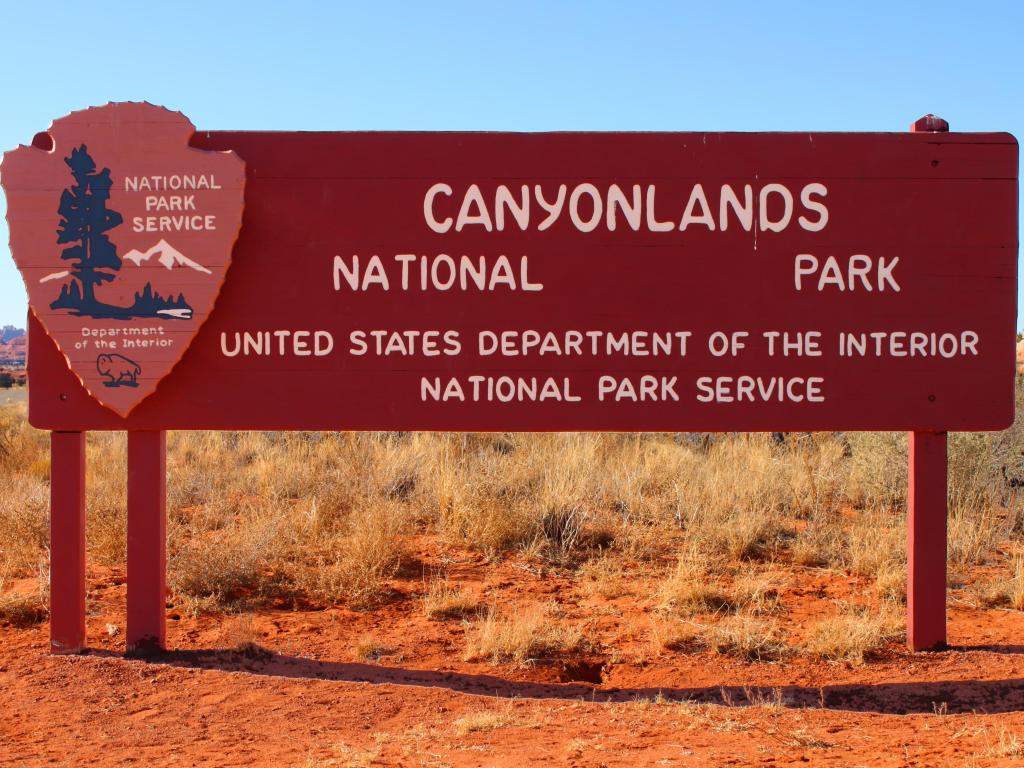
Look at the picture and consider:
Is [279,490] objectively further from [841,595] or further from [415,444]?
[841,595]

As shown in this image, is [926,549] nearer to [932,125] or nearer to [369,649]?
[932,125]

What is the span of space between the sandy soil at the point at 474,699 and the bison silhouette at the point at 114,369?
5.26 feet

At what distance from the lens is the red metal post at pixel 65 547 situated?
5.34 m

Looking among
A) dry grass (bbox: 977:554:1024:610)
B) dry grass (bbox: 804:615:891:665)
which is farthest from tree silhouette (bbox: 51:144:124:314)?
dry grass (bbox: 977:554:1024:610)

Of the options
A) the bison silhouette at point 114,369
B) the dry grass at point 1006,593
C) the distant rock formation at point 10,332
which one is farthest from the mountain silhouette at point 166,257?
the distant rock formation at point 10,332

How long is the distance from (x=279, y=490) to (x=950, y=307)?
21.8 ft

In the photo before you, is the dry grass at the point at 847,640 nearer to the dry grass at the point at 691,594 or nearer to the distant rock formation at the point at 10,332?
the dry grass at the point at 691,594

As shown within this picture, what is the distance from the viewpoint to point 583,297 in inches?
213

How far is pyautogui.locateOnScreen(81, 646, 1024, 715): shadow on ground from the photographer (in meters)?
4.70

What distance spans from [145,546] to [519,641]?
7.49 feet

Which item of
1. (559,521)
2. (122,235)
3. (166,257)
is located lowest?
(559,521)

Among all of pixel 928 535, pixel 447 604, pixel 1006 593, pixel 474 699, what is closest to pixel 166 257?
pixel 447 604

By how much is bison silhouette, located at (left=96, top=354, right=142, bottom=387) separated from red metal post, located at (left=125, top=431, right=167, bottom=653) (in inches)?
13.3

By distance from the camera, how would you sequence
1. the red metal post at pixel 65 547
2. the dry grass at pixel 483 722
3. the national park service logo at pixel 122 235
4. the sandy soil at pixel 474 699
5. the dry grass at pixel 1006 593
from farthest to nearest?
1. the dry grass at pixel 1006 593
2. the red metal post at pixel 65 547
3. the national park service logo at pixel 122 235
4. the dry grass at pixel 483 722
5. the sandy soil at pixel 474 699
